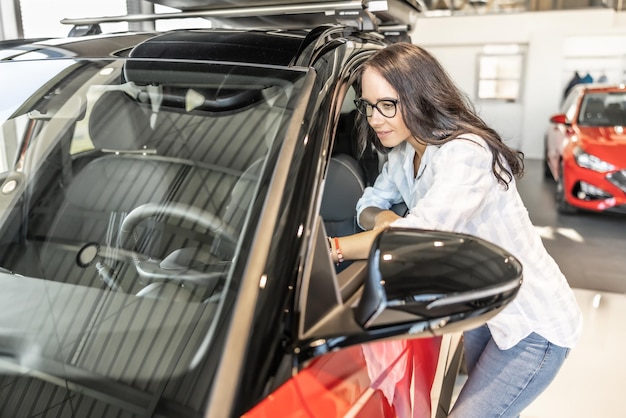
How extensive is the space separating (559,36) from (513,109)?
138cm

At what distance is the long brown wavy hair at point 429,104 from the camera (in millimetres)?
1148

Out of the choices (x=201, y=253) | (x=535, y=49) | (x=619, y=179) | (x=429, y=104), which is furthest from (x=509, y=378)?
(x=535, y=49)

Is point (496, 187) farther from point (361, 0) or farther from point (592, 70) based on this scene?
point (592, 70)

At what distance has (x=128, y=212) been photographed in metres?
1.08

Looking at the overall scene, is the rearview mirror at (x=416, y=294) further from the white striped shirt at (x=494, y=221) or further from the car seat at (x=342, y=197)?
the car seat at (x=342, y=197)

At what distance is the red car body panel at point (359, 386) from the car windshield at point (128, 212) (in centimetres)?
12

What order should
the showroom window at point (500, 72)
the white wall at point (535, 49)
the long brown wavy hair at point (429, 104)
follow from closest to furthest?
the long brown wavy hair at point (429, 104) → the white wall at point (535, 49) → the showroom window at point (500, 72)

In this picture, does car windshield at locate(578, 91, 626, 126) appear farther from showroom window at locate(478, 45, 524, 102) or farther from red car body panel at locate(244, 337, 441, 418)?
red car body panel at locate(244, 337, 441, 418)

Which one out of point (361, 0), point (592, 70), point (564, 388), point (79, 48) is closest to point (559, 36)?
point (592, 70)

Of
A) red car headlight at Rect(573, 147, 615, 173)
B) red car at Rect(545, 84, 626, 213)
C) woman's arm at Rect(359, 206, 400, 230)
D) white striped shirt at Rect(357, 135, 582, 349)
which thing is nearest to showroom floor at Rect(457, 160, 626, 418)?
red car at Rect(545, 84, 626, 213)

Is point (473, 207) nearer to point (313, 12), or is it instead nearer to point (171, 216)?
point (171, 216)

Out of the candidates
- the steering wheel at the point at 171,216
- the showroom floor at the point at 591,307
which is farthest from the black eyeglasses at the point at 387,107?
the showroom floor at the point at 591,307

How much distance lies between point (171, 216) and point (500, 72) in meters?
9.11

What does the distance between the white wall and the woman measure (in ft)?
24.3
